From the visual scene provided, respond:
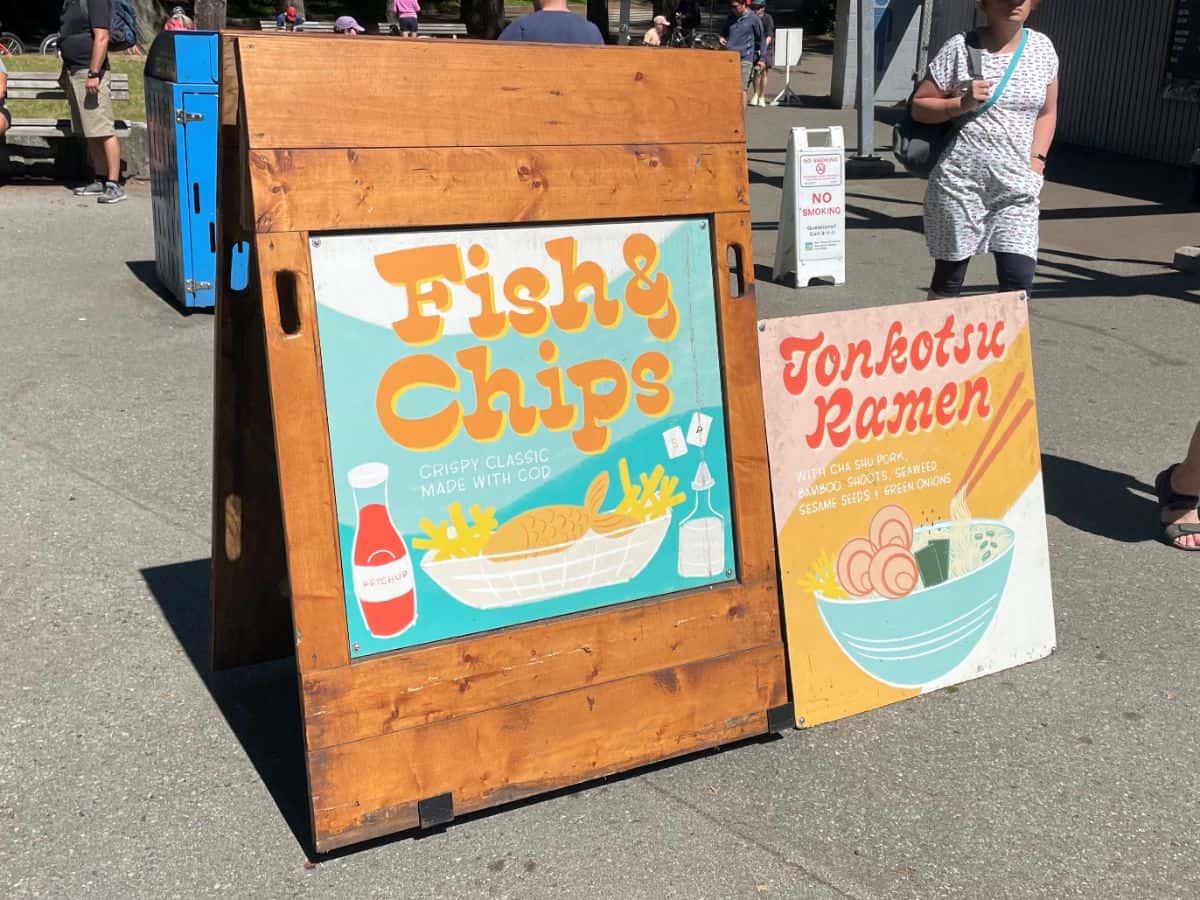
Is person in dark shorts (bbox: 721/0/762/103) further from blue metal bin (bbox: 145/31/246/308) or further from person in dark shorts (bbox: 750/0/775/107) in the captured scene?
blue metal bin (bbox: 145/31/246/308)

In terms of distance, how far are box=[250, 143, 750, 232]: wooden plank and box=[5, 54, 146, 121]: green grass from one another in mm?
11161

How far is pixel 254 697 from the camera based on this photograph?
12.3 ft

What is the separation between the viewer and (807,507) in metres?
3.61

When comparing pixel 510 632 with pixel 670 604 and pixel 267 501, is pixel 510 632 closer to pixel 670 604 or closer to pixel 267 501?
pixel 670 604

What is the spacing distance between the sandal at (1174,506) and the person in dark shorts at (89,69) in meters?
8.49

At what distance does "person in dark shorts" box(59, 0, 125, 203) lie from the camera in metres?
9.94

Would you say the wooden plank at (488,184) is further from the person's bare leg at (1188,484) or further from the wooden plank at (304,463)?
the person's bare leg at (1188,484)

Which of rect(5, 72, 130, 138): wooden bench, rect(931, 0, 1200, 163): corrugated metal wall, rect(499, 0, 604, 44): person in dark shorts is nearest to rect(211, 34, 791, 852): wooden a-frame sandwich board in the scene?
rect(499, 0, 604, 44): person in dark shorts

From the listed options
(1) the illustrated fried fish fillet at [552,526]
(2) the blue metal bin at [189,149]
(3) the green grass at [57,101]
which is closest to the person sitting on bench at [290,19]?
(3) the green grass at [57,101]

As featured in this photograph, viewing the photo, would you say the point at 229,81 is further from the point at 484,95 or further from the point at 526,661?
the point at 526,661

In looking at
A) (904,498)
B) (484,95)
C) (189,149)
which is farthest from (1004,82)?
(189,149)

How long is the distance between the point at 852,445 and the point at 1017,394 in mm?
680

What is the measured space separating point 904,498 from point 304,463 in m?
1.83

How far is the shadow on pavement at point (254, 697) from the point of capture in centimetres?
329
